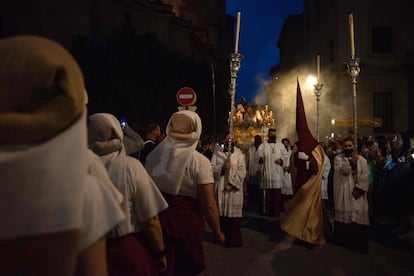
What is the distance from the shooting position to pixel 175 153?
4230mm

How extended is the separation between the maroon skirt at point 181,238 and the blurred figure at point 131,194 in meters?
0.96

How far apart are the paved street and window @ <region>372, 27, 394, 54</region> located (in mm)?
22815

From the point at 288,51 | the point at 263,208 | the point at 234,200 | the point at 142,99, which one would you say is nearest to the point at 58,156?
the point at 234,200

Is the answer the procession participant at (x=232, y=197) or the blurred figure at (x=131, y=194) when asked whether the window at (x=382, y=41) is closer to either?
the procession participant at (x=232, y=197)

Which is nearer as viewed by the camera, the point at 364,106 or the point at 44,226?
the point at 44,226

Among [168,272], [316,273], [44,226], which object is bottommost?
[316,273]

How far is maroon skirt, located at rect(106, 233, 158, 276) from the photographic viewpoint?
9.54ft

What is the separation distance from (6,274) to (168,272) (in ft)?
8.31

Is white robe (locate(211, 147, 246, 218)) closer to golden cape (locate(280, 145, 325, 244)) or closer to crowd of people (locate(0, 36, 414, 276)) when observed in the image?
golden cape (locate(280, 145, 325, 244))

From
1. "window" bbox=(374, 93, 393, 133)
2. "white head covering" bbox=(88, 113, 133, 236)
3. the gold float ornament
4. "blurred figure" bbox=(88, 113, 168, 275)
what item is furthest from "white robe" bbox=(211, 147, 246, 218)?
"window" bbox=(374, 93, 393, 133)

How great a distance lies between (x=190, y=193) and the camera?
167 inches

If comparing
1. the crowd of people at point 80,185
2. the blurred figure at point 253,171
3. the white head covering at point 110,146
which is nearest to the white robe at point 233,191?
the crowd of people at point 80,185

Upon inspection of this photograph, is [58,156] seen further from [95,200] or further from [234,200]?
[234,200]

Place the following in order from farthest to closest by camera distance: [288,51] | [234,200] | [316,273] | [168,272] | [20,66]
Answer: [288,51] < [234,200] < [316,273] < [168,272] < [20,66]
